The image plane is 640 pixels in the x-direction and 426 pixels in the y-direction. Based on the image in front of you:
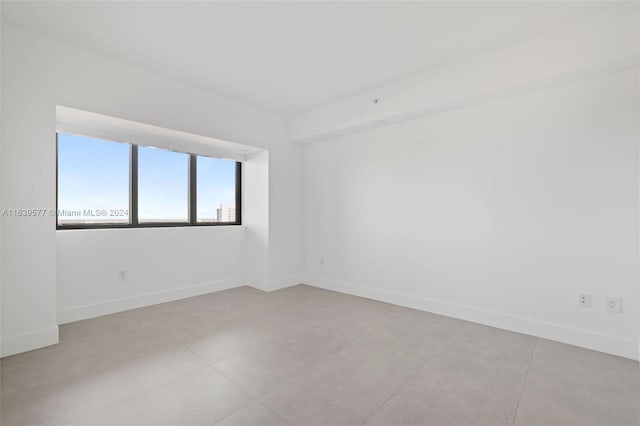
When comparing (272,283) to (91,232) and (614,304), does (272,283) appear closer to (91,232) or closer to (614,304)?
(91,232)

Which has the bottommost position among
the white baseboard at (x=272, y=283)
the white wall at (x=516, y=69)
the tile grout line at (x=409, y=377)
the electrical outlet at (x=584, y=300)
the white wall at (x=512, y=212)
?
the tile grout line at (x=409, y=377)

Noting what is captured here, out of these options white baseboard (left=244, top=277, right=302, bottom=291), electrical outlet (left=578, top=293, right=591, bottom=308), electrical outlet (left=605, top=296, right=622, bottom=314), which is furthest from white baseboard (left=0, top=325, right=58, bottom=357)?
electrical outlet (left=605, top=296, right=622, bottom=314)

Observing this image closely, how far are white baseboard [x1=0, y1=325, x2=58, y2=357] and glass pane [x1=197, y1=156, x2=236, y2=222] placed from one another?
2124 mm

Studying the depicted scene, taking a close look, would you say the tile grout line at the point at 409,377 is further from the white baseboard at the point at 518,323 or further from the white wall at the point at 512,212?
the white wall at the point at 512,212

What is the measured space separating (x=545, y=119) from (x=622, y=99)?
0.50m

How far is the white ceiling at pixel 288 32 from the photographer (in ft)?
7.18

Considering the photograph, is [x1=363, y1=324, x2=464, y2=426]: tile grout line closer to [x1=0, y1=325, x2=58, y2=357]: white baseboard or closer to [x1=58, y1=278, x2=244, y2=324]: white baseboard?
[x1=0, y1=325, x2=58, y2=357]: white baseboard

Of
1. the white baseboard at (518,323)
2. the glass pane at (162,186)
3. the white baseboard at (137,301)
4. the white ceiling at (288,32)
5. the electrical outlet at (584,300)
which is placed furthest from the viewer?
the glass pane at (162,186)

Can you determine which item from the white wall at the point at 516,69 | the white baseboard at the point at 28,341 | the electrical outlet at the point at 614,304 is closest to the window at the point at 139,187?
the white baseboard at the point at 28,341

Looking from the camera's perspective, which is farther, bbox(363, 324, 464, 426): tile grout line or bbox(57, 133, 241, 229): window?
bbox(57, 133, 241, 229): window

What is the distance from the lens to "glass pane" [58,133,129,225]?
10.3ft

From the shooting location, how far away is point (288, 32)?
2477mm

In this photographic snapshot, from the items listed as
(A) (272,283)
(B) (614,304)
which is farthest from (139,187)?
(B) (614,304)

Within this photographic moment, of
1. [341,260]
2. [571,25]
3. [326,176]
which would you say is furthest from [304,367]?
[571,25]
